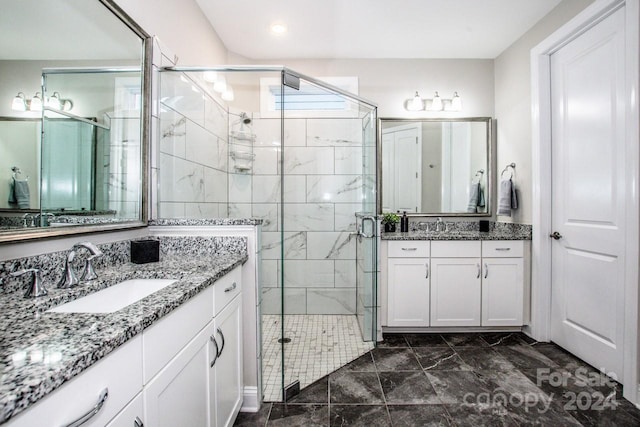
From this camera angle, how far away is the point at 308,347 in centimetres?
217

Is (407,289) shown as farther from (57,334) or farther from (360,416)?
(57,334)

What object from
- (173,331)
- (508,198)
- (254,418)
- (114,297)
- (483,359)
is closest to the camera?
(173,331)

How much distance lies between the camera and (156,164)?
1649 millimetres

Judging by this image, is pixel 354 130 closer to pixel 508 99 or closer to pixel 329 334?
pixel 508 99

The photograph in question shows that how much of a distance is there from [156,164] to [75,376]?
1.39m

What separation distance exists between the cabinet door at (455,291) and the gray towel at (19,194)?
2.48 meters

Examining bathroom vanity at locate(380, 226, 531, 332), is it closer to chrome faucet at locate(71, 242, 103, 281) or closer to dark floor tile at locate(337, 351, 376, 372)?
dark floor tile at locate(337, 351, 376, 372)

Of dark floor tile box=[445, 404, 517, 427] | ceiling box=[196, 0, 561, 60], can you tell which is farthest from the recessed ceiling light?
dark floor tile box=[445, 404, 517, 427]

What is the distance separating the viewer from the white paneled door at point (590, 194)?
1.73 meters

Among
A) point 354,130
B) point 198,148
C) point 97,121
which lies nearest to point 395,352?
point 354,130

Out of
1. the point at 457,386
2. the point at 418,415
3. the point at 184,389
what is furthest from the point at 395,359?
the point at 184,389

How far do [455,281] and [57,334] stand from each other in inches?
99.0

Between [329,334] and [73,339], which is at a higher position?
[73,339]

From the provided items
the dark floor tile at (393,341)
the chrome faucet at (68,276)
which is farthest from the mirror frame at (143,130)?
the dark floor tile at (393,341)
